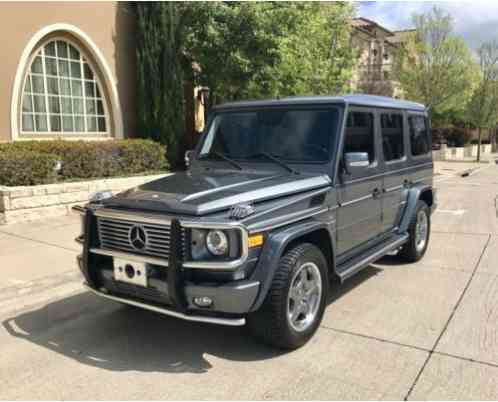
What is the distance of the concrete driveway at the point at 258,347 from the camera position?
319 cm

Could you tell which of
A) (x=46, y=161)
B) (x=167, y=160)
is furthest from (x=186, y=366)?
(x=167, y=160)

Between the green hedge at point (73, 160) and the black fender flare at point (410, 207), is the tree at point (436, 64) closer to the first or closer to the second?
the green hedge at point (73, 160)

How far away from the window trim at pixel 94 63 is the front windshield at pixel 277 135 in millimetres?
6829

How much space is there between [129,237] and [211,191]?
0.72 m

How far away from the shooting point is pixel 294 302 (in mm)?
3711

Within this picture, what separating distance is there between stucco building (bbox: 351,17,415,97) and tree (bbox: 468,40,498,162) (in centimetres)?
471

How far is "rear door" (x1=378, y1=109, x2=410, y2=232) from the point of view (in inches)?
205

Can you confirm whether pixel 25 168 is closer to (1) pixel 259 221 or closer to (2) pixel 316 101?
(2) pixel 316 101

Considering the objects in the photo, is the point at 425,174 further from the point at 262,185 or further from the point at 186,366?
the point at 186,366

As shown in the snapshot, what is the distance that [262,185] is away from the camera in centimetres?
380

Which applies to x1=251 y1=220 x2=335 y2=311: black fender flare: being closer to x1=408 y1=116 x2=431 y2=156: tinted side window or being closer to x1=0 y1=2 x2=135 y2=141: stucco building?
x1=408 y1=116 x2=431 y2=156: tinted side window

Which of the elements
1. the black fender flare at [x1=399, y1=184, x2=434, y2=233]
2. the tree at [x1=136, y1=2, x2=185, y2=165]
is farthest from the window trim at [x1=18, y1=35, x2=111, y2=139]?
the black fender flare at [x1=399, y1=184, x2=434, y2=233]

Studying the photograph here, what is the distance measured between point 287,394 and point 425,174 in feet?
14.4

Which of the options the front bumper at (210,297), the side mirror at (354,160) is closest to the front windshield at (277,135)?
the side mirror at (354,160)
